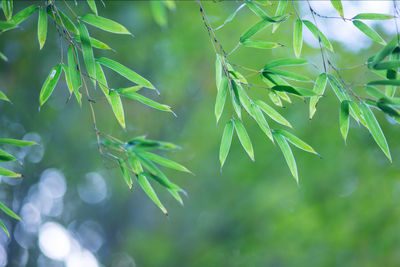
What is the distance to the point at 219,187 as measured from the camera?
325 cm

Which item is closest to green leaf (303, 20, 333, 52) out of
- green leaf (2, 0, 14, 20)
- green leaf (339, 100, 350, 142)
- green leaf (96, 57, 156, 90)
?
green leaf (339, 100, 350, 142)

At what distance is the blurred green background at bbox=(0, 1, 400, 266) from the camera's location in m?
2.96

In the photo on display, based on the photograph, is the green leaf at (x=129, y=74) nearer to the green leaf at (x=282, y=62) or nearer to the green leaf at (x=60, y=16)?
the green leaf at (x=60, y=16)

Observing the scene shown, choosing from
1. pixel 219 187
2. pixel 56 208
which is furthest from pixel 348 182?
pixel 56 208

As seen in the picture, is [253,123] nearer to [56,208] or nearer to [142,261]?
[142,261]

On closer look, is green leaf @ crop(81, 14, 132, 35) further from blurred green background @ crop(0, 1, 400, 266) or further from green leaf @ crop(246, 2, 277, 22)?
blurred green background @ crop(0, 1, 400, 266)

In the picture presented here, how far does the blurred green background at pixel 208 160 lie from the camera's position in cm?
296

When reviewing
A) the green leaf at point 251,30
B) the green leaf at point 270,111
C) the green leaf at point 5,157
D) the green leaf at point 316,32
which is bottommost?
the green leaf at point 5,157

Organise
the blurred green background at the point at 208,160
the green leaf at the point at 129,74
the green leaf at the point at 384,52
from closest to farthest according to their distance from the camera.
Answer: the green leaf at the point at 384,52, the green leaf at the point at 129,74, the blurred green background at the point at 208,160

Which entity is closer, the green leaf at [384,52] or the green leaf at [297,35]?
the green leaf at [384,52]

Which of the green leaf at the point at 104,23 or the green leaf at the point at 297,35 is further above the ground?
the green leaf at the point at 297,35

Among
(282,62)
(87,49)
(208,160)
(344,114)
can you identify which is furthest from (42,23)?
(208,160)

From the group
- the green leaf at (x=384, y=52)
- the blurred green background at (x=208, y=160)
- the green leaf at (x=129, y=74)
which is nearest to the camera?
the green leaf at (x=384, y=52)

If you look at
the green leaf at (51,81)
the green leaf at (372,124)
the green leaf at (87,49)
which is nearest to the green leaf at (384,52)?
the green leaf at (372,124)
